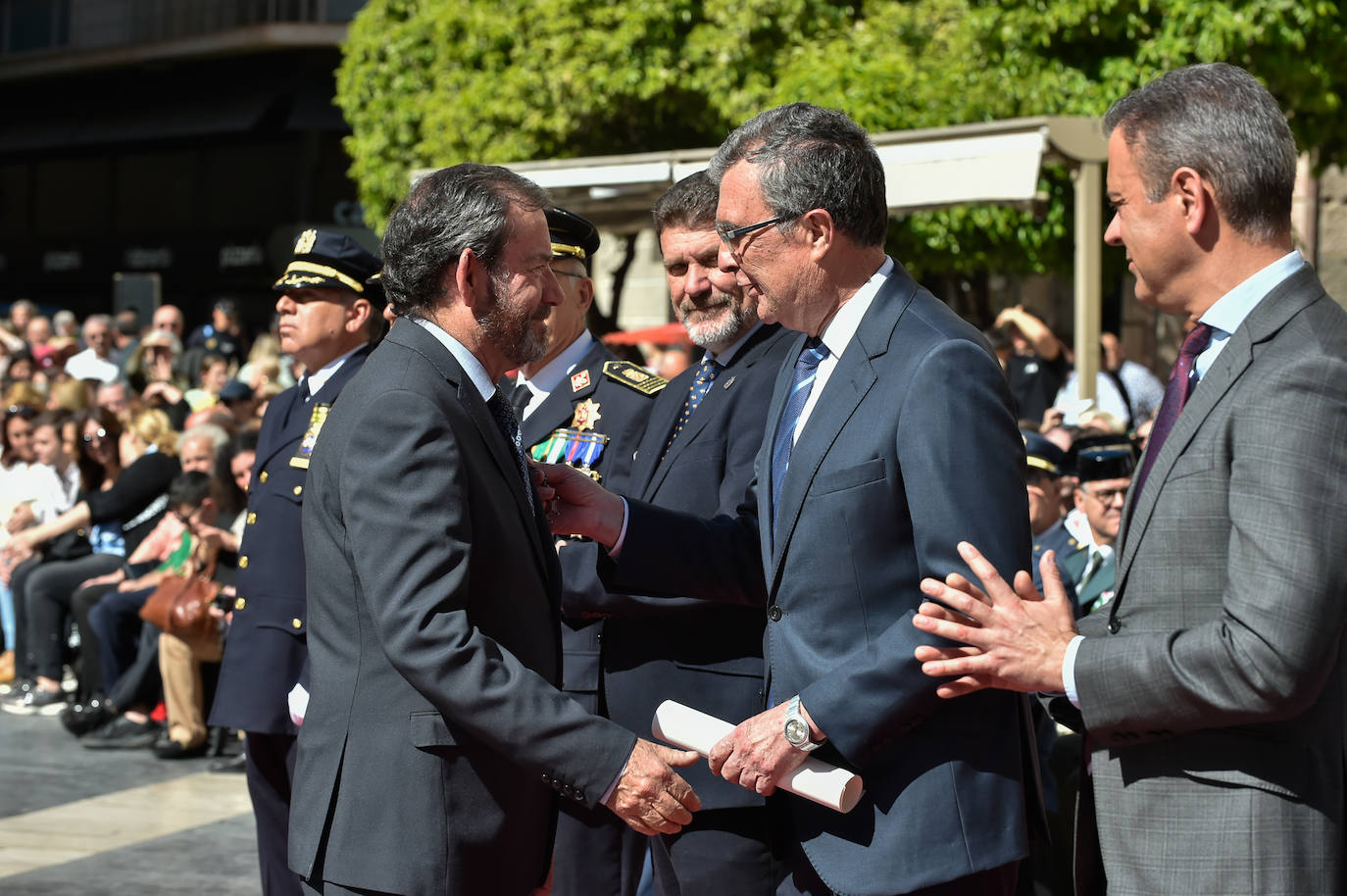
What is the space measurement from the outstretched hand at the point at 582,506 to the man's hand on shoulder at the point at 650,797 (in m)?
0.70

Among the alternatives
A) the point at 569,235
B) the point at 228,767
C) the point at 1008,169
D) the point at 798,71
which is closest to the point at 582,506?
the point at 569,235

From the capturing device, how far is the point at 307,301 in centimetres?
491

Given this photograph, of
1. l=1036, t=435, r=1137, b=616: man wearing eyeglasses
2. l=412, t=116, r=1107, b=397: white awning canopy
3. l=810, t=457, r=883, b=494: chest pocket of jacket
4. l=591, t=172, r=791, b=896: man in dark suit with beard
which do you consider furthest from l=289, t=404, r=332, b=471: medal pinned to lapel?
l=412, t=116, r=1107, b=397: white awning canopy

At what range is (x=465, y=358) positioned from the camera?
10.0 ft

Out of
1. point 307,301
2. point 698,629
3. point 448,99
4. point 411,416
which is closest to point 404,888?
point 411,416

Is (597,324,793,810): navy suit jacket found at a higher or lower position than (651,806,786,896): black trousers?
higher

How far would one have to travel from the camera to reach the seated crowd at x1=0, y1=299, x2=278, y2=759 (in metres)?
8.60

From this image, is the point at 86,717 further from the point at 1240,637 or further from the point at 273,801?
the point at 1240,637

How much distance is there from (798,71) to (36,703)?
32.5 feet

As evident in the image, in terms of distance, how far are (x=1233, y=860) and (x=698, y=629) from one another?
5.16 ft

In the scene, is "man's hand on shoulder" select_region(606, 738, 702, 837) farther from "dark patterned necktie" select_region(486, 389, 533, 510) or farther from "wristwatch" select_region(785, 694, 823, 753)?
"dark patterned necktie" select_region(486, 389, 533, 510)

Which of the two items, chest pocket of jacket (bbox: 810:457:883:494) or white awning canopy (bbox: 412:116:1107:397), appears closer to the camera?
chest pocket of jacket (bbox: 810:457:883:494)

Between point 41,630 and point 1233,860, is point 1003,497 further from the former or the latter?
point 41,630

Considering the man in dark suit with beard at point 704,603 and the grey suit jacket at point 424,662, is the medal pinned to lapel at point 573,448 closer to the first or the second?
the man in dark suit with beard at point 704,603
